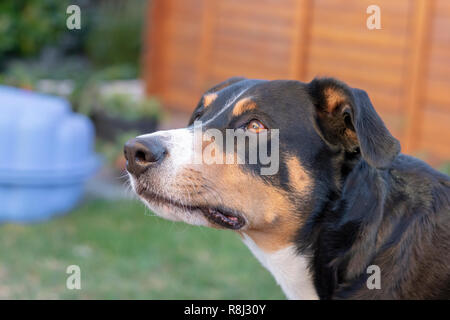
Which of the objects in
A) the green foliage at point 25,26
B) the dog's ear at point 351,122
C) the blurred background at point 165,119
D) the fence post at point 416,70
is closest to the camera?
the dog's ear at point 351,122

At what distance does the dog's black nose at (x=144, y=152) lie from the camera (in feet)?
9.50

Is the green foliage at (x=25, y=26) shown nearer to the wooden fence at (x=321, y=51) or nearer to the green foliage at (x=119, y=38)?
the green foliage at (x=119, y=38)

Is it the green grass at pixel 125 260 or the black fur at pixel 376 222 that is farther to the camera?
the green grass at pixel 125 260

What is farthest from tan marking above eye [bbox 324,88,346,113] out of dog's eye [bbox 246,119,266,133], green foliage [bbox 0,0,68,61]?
green foliage [bbox 0,0,68,61]

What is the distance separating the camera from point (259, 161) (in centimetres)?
305

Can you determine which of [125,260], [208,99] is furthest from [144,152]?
[125,260]

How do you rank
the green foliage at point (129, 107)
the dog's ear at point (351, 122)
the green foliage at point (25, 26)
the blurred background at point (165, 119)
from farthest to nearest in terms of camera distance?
1. the green foliage at point (25, 26)
2. the green foliage at point (129, 107)
3. the blurred background at point (165, 119)
4. the dog's ear at point (351, 122)

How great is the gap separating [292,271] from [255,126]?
2.42 ft

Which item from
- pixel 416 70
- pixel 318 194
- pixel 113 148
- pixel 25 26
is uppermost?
pixel 25 26

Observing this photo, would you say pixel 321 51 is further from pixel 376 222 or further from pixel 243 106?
pixel 376 222

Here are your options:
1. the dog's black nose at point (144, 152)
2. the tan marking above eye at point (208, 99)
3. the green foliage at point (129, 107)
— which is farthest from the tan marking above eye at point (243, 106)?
the green foliage at point (129, 107)

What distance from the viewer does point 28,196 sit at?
5.92m

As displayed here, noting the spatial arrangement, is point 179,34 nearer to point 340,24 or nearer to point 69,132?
point 340,24
